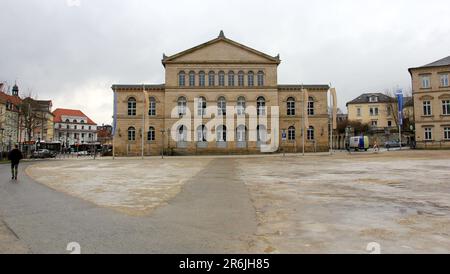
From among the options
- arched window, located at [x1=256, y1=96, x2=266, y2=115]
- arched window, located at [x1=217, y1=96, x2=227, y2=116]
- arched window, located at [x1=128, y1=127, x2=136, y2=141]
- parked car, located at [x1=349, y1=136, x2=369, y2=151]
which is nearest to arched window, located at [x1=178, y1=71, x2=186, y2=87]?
arched window, located at [x1=217, y1=96, x2=227, y2=116]

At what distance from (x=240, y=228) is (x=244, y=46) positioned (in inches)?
1958

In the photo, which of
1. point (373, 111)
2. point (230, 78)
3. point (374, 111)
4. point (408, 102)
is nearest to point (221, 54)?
point (230, 78)

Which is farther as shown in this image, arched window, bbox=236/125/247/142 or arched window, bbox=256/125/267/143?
arched window, bbox=256/125/267/143

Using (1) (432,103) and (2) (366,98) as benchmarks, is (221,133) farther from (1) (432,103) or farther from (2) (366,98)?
(2) (366,98)

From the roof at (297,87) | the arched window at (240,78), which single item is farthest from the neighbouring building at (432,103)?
the arched window at (240,78)

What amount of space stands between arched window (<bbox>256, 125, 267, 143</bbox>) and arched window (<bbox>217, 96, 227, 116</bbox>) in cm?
618

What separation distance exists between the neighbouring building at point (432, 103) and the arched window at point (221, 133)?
3133cm

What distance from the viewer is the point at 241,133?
5312 centimetres

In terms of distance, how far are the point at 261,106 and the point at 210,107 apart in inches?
334

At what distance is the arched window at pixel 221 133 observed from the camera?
52906mm

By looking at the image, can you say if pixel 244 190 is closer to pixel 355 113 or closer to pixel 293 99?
Answer: pixel 293 99

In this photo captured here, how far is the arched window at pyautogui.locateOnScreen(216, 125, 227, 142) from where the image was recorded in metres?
52.9

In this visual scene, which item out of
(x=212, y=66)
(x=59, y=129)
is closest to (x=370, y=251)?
(x=212, y=66)

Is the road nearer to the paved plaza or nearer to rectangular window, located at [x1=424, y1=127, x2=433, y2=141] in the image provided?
the paved plaza
